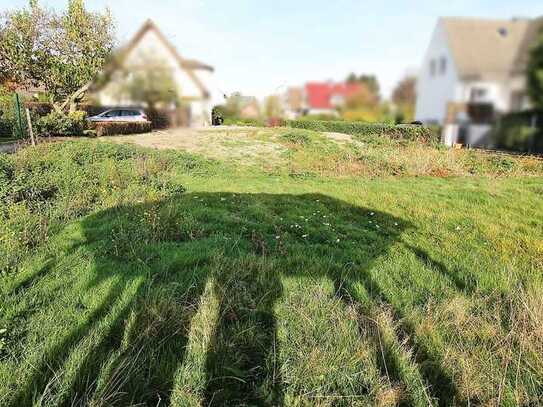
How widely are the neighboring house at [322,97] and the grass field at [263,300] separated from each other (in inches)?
68.2

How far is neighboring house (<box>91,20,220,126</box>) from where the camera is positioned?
1634cm

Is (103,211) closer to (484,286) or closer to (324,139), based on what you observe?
(484,286)

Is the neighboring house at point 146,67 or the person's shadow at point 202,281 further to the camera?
the neighboring house at point 146,67

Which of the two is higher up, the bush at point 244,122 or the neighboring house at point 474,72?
the neighboring house at point 474,72

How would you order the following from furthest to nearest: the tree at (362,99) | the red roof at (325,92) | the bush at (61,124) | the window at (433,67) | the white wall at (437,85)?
the bush at (61,124)
the red roof at (325,92)
the tree at (362,99)
the window at (433,67)
the white wall at (437,85)

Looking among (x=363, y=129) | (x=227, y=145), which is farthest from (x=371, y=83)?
(x=227, y=145)

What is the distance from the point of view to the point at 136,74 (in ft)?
52.4

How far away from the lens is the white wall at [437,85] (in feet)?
12.1

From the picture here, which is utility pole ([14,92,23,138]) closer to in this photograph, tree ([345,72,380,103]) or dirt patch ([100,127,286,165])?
dirt patch ([100,127,286,165])

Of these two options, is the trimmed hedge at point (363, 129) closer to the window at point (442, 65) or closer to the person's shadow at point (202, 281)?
the person's shadow at point (202, 281)

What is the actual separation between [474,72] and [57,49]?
747 inches

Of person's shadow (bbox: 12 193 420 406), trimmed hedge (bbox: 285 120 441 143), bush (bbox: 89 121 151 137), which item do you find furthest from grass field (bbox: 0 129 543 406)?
bush (bbox: 89 121 151 137)

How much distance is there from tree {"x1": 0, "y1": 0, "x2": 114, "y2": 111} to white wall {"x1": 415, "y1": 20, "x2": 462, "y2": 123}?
17.2 meters

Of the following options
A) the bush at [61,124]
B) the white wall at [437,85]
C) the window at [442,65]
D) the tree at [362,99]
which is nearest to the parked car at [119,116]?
the bush at [61,124]
